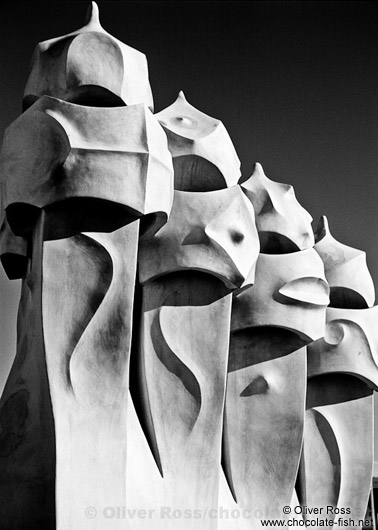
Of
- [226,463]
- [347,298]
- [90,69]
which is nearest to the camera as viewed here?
[90,69]

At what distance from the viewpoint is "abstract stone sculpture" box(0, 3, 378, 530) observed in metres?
9.13

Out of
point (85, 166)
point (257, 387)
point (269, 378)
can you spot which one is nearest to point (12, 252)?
point (85, 166)

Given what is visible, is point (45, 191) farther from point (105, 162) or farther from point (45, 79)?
point (45, 79)

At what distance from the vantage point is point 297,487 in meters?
13.9

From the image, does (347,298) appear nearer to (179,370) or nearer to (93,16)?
(179,370)

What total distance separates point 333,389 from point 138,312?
16.3 feet

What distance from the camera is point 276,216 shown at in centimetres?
1345

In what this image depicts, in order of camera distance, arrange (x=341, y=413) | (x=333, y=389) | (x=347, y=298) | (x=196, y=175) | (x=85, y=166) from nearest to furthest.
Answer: (x=85, y=166) < (x=196, y=175) < (x=341, y=413) < (x=333, y=389) < (x=347, y=298)

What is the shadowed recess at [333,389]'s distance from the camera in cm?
1425

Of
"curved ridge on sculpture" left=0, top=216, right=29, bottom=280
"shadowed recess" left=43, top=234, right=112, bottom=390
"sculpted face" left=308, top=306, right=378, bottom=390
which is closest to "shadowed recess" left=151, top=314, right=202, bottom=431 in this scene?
"shadowed recess" left=43, top=234, right=112, bottom=390

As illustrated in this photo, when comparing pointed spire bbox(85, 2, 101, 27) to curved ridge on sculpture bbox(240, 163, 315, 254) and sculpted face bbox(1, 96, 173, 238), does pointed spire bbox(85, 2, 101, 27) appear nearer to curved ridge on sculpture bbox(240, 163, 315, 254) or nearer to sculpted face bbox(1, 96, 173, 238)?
sculpted face bbox(1, 96, 173, 238)

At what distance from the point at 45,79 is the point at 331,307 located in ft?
22.6

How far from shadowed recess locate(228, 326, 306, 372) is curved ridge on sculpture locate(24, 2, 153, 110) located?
159 inches

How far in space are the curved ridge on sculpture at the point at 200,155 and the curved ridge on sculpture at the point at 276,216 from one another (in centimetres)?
168
